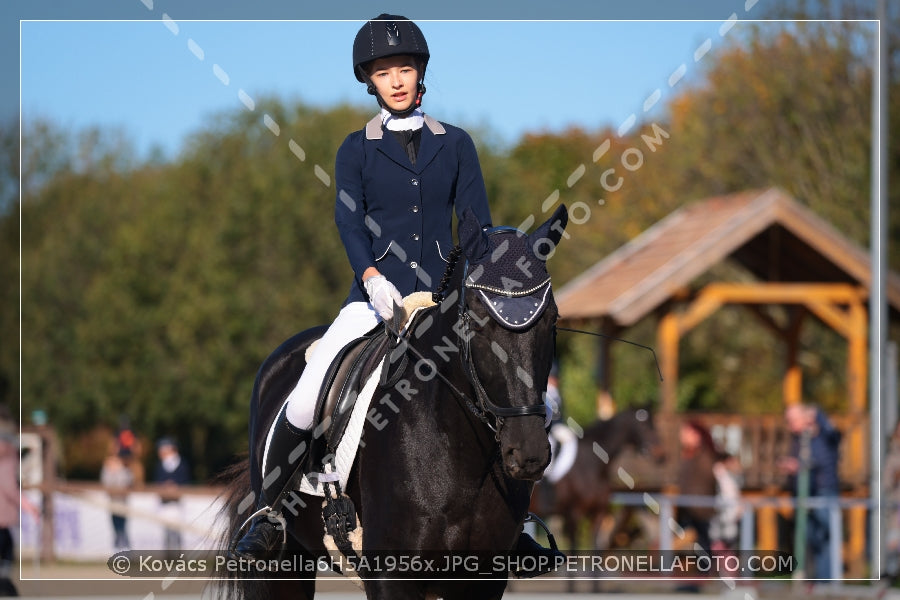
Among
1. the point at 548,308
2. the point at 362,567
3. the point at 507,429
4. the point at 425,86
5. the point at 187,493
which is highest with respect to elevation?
the point at 425,86

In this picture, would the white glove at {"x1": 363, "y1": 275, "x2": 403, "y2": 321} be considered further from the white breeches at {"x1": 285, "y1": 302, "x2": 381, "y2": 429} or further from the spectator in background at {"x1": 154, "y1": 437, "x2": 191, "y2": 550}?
the spectator in background at {"x1": 154, "y1": 437, "x2": 191, "y2": 550}

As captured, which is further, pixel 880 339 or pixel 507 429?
pixel 880 339

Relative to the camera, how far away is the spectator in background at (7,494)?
1285cm

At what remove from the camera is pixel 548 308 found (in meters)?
5.00

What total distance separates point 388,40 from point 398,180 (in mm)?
610

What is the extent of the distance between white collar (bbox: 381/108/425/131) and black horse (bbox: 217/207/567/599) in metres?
0.95

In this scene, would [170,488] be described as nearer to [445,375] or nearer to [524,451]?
[445,375]

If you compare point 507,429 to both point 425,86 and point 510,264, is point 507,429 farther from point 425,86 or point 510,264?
point 425,86

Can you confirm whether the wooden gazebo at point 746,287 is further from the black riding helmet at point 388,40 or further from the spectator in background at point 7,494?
the black riding helmet at point 388,40

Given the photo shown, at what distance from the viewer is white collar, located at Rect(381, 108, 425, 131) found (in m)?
6.09

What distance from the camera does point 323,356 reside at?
621 centimetres

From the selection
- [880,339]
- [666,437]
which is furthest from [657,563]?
[666,437]

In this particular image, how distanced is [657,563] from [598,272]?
8709mm

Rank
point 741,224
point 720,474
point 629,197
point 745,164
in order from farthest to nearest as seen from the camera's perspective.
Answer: point 629,197 < point 745,164 < point 741,224 < point 720,474
